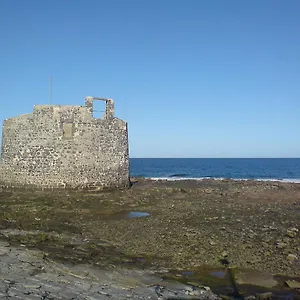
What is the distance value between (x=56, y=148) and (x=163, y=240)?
12633 millimetres

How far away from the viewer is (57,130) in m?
22.0

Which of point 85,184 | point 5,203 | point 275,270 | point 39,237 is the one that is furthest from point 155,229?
point 85,184

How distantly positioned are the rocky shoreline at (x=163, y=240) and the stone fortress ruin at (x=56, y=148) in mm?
2910

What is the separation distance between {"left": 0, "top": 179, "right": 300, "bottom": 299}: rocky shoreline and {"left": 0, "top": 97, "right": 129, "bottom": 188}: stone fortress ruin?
9.55 ft

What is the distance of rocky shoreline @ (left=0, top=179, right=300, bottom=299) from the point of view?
788 cm

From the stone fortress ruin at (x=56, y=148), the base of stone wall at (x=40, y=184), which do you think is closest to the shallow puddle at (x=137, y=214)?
the base of stone wall at (x=40, y=184)

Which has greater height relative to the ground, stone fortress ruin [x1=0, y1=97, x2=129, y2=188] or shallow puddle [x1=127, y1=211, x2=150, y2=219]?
stone fortress ruin [x1=0, y1=97, x2=129, y2=188]

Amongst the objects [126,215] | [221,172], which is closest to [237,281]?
[126,215]

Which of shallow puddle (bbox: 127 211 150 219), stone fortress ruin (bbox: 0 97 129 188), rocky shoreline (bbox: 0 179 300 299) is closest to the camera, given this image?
rocky shoreline (bbox: 0 179 300 299)

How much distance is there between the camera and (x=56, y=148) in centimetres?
2195

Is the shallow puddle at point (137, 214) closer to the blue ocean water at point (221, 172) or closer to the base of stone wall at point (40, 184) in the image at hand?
the base of stone wall at point (40, 184)

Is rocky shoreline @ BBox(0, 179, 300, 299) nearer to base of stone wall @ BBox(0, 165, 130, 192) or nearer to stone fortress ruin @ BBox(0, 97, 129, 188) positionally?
base of stone wall @ BBox(0, 165, 130, 192)

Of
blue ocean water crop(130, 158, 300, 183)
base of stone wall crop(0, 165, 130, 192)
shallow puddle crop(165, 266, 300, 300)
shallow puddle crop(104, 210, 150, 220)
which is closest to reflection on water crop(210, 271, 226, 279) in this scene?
shallow puddle crop(165, 266, 300, 300)

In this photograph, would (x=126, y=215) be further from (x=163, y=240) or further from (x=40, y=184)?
(x=40, y=184)
